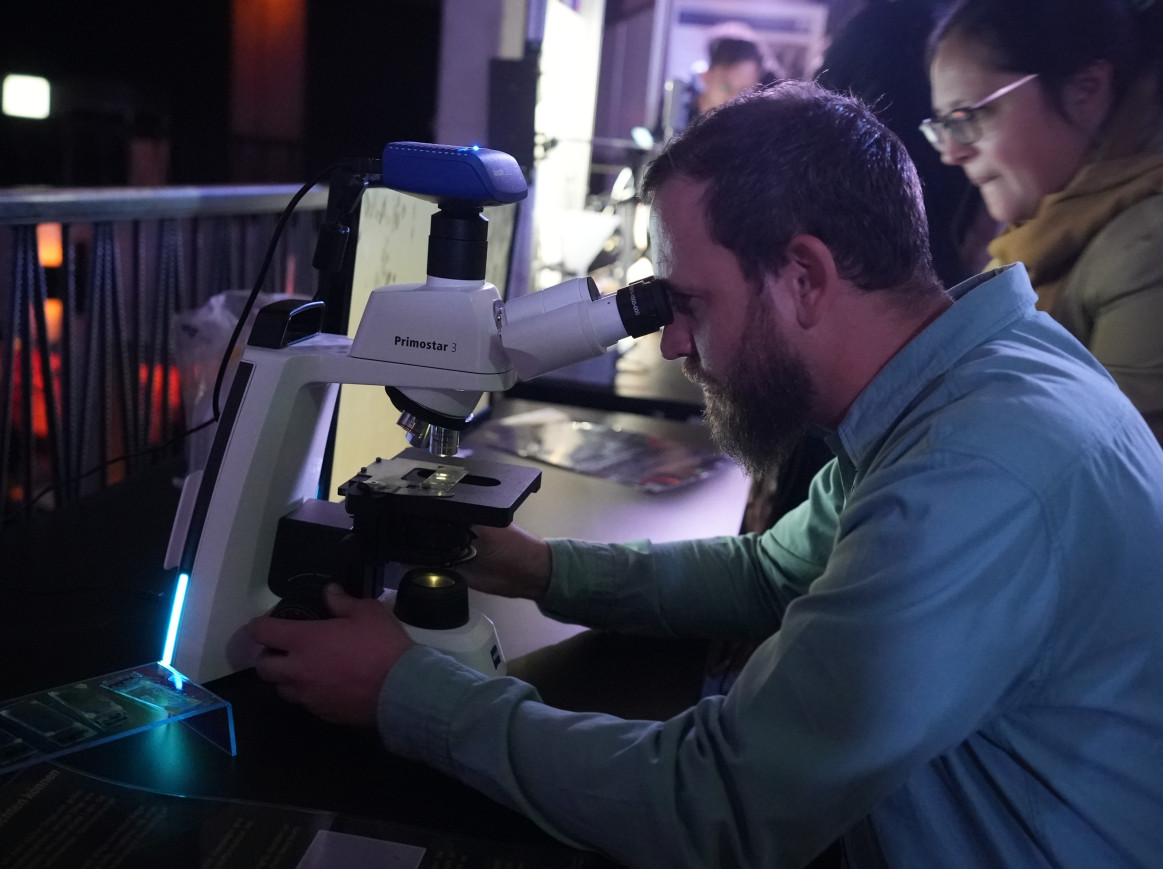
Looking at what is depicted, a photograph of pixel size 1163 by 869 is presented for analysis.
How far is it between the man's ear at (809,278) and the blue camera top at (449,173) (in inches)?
10.6

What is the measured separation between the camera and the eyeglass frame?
6.52ft

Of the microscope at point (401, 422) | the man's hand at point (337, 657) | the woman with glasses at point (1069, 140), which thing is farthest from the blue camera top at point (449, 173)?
the woman with glasses at point (1069, 140)

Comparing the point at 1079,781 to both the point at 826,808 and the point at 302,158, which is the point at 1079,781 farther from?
the point at 302,158

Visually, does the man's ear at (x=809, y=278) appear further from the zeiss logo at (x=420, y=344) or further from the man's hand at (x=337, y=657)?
the man's hand at (x=337, y=657)

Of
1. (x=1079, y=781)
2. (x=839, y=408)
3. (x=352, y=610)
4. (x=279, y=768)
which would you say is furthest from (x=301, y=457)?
(x=1079, y=781)

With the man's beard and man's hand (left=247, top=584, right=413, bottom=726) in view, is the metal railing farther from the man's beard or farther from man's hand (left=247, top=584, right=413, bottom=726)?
the man's beard

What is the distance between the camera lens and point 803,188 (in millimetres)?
858

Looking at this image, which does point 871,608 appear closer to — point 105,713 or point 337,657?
point 337,657

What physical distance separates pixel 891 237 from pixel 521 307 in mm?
347

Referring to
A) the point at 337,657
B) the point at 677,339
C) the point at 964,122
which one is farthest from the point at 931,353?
the point at 964,122

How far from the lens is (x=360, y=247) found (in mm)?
1286

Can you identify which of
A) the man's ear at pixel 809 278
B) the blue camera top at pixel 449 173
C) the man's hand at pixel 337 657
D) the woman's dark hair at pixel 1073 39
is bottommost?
the man's hand at pixel 337 657

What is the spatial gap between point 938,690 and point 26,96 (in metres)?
8.65

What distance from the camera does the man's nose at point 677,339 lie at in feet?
3.14
